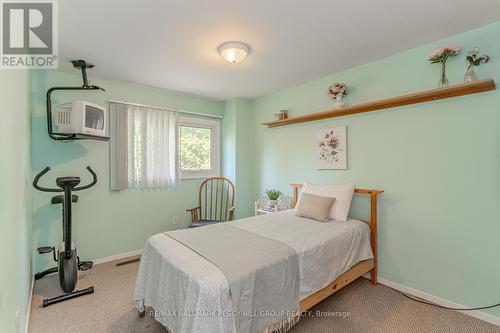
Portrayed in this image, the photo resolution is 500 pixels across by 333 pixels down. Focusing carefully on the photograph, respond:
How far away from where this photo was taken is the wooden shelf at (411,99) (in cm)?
195

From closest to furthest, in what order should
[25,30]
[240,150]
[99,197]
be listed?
[25,30]
[99,197]
[240,150]

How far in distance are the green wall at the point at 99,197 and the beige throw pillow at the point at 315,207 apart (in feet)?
6.66

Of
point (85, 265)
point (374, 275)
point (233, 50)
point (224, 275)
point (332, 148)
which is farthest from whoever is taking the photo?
point (332, 148)

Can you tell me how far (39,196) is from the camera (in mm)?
2756

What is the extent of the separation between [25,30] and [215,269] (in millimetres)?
2249

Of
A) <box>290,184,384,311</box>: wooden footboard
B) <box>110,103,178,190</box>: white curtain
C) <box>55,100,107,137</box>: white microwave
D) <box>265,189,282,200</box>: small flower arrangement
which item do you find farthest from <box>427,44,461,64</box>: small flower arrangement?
<box>55,100,107,137</box>: white microwave

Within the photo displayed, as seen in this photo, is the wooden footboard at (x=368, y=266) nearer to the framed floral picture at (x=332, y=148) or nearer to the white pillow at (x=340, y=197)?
the white pillow at (x=340, y=197)

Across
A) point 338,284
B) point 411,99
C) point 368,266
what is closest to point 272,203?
point 368,266

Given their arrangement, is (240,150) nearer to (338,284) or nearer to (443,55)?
(338,284)

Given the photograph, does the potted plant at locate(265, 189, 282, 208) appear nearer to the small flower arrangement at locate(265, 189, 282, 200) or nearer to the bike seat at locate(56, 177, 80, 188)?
the small flower arrangement at locate(265, 189, 282, 200)

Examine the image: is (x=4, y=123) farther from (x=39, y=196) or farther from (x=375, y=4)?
(x=375, y=4)

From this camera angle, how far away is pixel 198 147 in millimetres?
4195

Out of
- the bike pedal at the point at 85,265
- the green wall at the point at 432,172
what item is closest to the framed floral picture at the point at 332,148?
the green wall at the point at 432,172

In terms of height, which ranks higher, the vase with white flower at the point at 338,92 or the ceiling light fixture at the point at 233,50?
the ceiling light fixture at the point at 233,50
